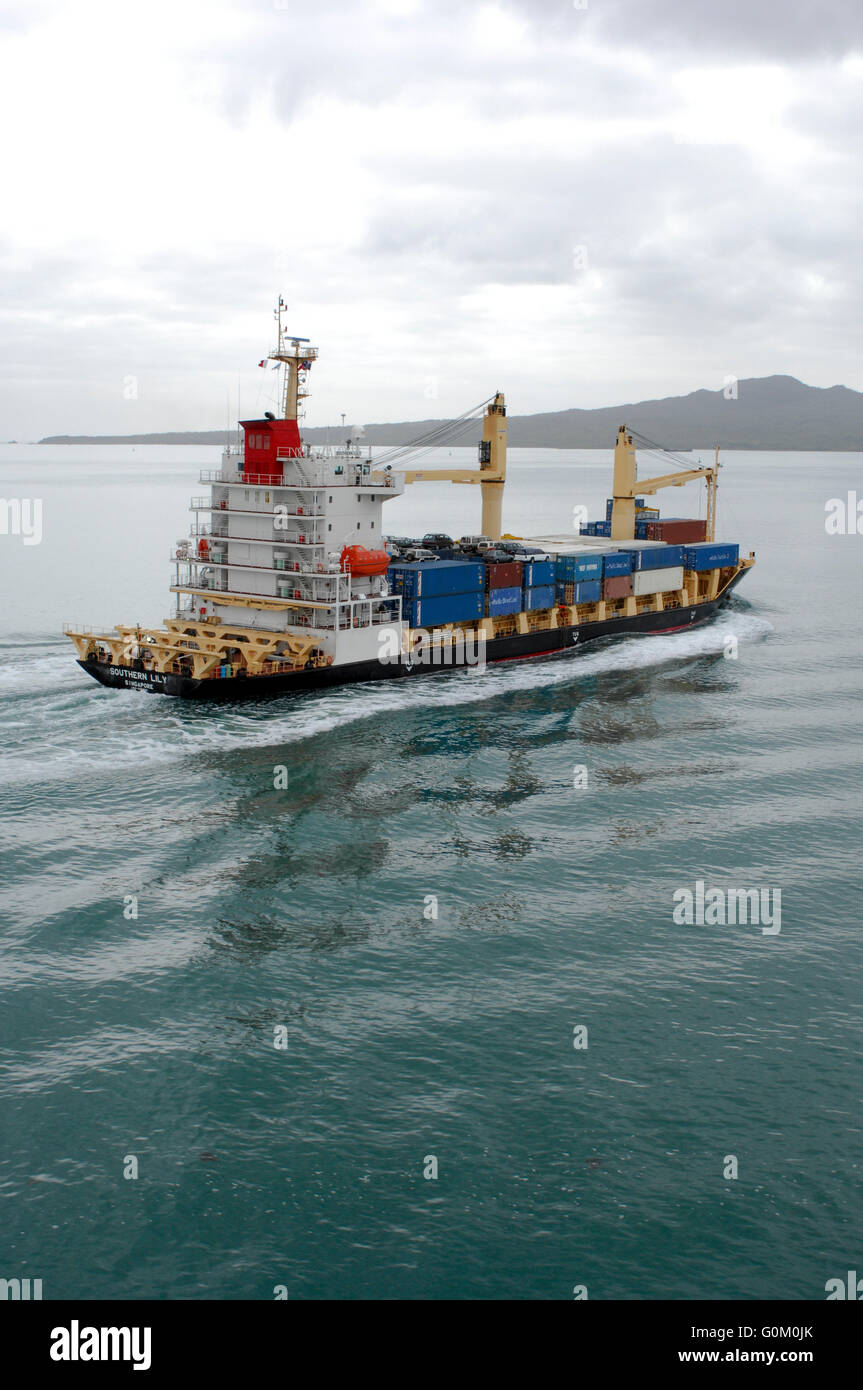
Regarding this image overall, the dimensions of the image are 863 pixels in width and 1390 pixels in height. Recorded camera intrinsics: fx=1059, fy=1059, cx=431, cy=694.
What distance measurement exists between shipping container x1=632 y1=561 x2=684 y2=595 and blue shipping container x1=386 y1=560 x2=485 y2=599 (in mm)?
20479

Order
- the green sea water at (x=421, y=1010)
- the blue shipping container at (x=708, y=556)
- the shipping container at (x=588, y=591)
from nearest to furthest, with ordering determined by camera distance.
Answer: the green sea water at (x=421, y=1010) → the shipping container at (x=588, y=591) → the blue shipping container at (x=708, y=556)

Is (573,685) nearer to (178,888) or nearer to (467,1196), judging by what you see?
(178,888)

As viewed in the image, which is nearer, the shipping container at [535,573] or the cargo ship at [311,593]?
the cargo ship at [311,593]

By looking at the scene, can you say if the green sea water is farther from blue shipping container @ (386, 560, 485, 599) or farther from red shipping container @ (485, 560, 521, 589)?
red shipping container @ (485, 560, 521, 589)

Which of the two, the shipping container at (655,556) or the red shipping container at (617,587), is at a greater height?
the shipping container at (655,556)

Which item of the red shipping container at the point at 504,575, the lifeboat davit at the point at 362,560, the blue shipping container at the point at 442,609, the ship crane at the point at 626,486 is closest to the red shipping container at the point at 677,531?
the ship crane at the point at 626,486

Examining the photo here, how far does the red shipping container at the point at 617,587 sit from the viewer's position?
3351 inches

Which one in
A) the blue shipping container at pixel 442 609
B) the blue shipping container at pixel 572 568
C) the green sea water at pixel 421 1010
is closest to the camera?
the green sea water at pixel 421 1010

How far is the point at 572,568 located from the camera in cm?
8088

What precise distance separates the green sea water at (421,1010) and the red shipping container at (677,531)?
180 ft

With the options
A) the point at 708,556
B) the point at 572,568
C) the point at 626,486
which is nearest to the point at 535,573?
the point at 572,568

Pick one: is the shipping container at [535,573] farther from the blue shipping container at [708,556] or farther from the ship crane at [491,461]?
the blue shipping container at [708,556]
